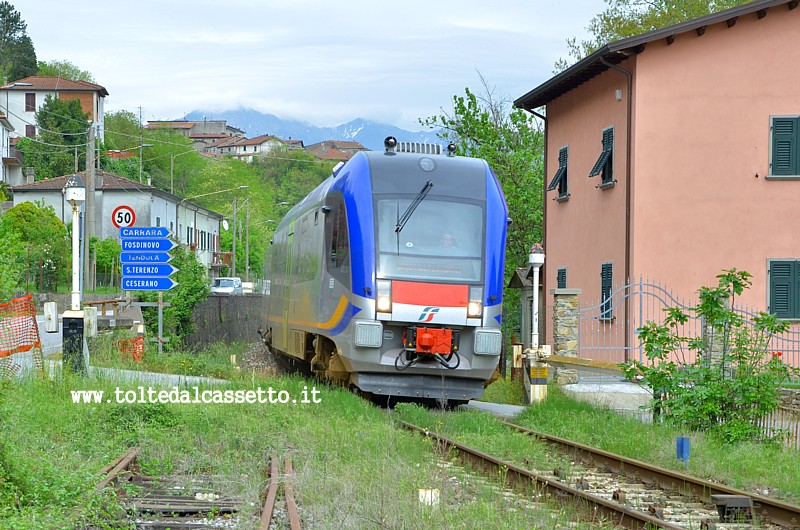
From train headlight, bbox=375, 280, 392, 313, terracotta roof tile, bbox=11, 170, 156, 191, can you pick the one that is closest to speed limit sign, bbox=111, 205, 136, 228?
train headlight, bbox=375, 280, 392, 313

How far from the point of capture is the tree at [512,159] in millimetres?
35188

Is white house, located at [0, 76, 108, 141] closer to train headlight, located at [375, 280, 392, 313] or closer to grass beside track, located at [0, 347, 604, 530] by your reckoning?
train headlight, located at [375, 280, 392, 313]

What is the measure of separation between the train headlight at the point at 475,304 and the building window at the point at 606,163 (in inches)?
361

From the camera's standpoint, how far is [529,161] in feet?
116

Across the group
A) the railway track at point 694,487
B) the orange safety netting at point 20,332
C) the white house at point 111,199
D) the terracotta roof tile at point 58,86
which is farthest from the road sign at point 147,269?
the terracotta roof tile at point 58,86

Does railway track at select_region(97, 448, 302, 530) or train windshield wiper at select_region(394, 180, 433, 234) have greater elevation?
train windshield wiper at select_region(394, 180, 433, 234)

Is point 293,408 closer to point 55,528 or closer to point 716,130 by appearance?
point 55,528

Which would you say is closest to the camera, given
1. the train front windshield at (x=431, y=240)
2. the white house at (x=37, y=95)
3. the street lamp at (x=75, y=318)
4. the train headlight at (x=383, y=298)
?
the train headlight at (x=383, y=298)

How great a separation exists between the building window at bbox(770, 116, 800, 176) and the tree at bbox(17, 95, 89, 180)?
3037 inches

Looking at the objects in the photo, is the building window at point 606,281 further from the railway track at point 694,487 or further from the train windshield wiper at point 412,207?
the railway track at point 694,487

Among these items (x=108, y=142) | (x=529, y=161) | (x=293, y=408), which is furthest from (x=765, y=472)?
(x=108, y=142)

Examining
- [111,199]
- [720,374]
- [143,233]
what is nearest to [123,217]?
[143,233]

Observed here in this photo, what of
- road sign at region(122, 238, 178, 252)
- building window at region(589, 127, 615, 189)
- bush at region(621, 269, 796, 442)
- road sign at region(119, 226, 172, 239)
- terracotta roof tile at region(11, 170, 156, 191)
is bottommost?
bush at region(621, 269, 796, 442)

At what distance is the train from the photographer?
15031mm
